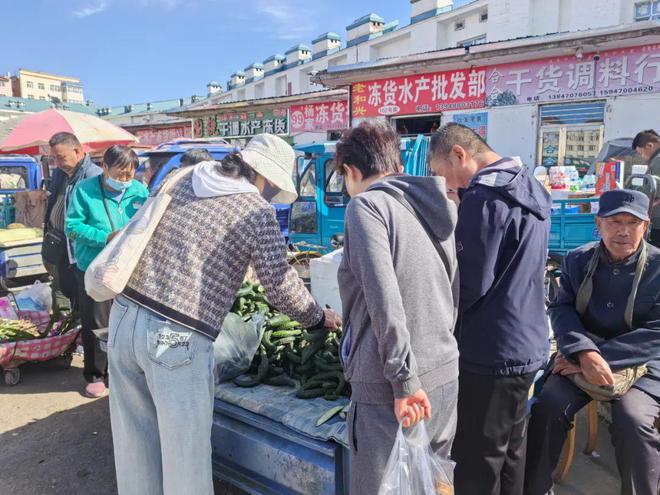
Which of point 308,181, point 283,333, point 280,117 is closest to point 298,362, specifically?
point 283,333

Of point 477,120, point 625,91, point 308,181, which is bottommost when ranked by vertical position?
point 308,181

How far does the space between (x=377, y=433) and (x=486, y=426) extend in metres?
0.60

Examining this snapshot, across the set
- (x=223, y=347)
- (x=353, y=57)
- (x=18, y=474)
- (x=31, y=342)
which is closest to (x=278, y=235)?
(x=223, y=347)

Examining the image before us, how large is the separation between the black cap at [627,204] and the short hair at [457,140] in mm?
911

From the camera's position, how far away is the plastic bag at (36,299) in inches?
192

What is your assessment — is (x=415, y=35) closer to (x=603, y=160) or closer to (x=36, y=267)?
(x=603, y=160)

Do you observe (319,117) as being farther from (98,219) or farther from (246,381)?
(246,381)

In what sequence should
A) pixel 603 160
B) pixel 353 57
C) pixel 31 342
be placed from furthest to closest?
pixel 353 57 < pixel 603 160 < pixel 31 342

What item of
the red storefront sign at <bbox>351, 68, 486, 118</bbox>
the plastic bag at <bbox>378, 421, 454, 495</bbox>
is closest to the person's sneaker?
the plastic bag at <bbox>378, 421, 454, 495</bbox>

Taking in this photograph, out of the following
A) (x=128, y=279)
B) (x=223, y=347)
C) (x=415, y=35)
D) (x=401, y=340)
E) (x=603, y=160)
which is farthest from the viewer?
(x=415, y=35)

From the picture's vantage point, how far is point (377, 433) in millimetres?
1641

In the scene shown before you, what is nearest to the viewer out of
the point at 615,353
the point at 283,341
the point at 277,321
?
the point at 615,353

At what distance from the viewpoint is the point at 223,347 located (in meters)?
2.65

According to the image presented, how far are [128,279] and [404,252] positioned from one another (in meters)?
1.06
